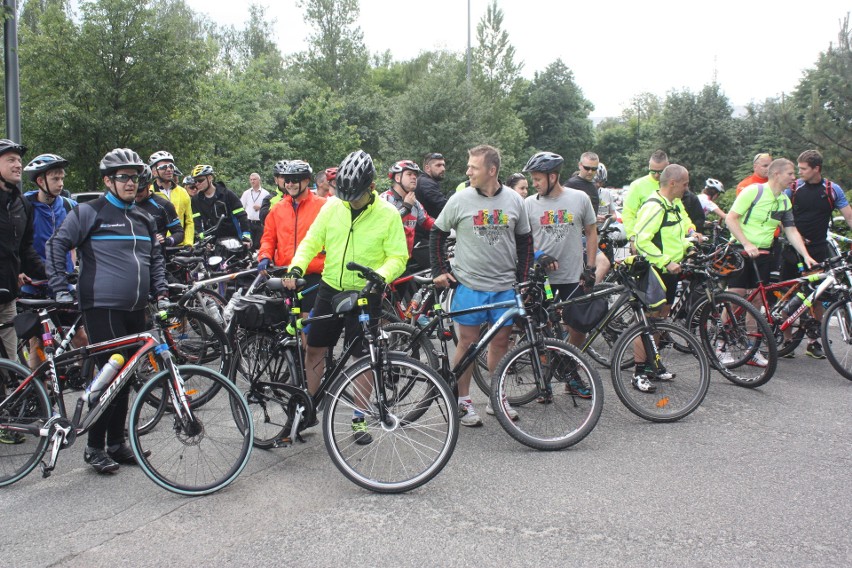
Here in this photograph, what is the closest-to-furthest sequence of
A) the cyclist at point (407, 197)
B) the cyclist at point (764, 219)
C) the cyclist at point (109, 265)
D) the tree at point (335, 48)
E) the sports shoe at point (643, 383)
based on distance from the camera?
the cyclist at point (109, 265) < the sports shoe at point (643, 383) < the cyclist at point (764, 219) < the cyclist at point (407, 197) < the tree at point (335, 48)

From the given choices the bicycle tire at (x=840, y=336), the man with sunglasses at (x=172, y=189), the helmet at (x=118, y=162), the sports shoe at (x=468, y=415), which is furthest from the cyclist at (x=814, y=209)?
the man with sunglasses at (x=172, y=189)

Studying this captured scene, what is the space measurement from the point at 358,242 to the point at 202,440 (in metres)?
1.59

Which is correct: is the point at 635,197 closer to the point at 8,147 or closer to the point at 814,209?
the point at 814,209

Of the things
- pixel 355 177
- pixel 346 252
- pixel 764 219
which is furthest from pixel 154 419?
pixel 764 219

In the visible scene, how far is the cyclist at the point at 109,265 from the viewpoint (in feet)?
15.2

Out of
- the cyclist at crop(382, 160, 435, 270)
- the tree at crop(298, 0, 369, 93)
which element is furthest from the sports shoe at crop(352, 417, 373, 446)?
the tree at crop(298, 0, 369, 93)

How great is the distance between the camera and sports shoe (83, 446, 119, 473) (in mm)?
4762

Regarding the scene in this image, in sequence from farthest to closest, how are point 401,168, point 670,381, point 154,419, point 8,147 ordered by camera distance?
1. point 401,168
2. point 670,381
3. point 8,147
4. point 154,419

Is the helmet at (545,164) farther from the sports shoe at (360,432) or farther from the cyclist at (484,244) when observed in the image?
the sports shoe at (360,432)

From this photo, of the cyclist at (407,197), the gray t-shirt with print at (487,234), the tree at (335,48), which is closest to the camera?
the gray t-shirt with print at (487,234)

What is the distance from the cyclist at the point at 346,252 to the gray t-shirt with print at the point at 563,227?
5.52ft

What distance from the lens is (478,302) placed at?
5.51m

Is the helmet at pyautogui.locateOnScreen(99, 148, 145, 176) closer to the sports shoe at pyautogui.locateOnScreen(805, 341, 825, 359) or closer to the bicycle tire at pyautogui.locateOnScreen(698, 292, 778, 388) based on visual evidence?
the bicycle tire at pyautogui.locateOnScreen(698, 292, 778, 388)

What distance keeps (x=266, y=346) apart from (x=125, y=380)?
93 centimetres
